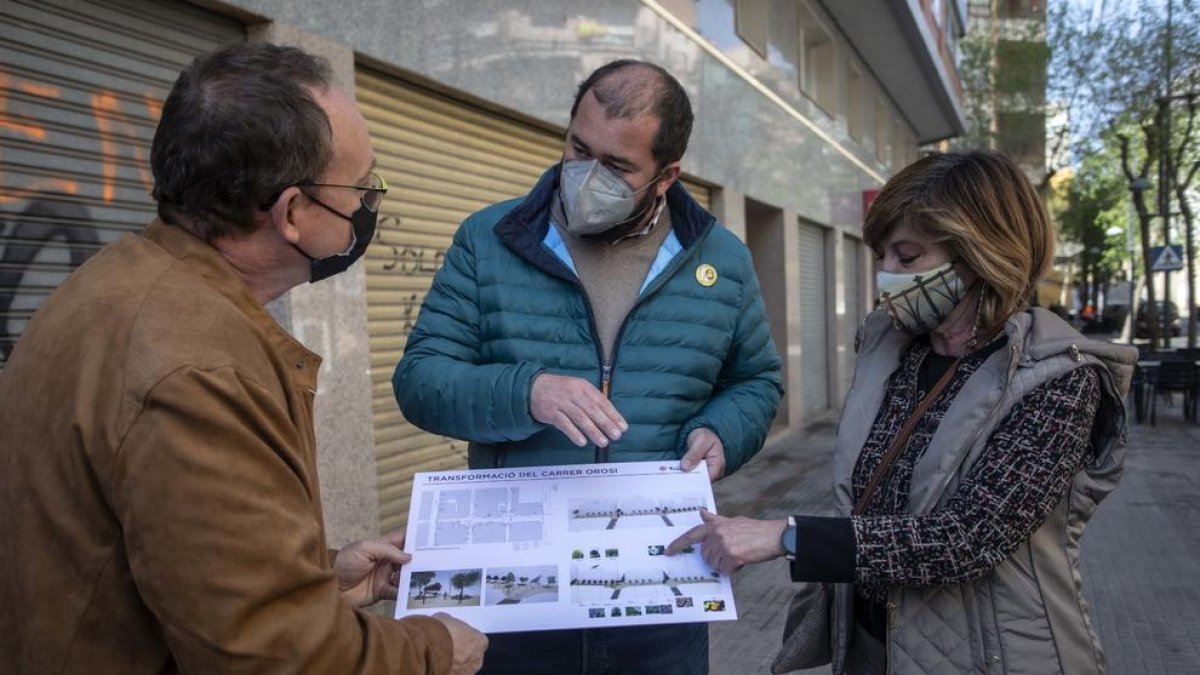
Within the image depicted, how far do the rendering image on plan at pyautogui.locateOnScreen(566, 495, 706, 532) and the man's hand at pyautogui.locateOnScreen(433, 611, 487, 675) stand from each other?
334 mm

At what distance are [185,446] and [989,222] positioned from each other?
1643 millimetres

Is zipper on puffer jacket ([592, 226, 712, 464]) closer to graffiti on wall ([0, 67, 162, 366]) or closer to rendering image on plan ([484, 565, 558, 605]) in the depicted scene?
rendering image on plan ([484, 565, 558, 605])

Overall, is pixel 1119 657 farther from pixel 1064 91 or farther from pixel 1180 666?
pixel 1064 91

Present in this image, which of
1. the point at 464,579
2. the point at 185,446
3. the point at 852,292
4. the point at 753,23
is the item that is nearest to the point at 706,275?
the point at 464,579

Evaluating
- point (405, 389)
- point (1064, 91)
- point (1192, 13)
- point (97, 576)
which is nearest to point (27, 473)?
point (97, 576)

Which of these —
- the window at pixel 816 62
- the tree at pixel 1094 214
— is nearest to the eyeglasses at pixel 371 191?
the window at pixel 816 62

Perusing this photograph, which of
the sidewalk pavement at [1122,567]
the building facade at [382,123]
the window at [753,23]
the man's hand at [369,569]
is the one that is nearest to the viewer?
the man's hand at [369,569]

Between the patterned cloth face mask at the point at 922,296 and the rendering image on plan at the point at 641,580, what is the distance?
756mm

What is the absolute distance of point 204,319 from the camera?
121 centimetres

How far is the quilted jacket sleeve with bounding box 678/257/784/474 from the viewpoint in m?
2.25

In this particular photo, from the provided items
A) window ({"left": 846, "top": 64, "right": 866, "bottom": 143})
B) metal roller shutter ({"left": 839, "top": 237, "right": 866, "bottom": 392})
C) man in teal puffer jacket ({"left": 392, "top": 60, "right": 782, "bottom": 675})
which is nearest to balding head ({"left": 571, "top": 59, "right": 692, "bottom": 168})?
man in teal puffer jacket ({"left": 392, "top": 60, "right": 782, "bottom": 675})

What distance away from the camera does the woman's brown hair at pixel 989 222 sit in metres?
1.91

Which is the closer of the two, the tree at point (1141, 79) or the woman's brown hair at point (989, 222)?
the woman's brown hair at point (989, 222)

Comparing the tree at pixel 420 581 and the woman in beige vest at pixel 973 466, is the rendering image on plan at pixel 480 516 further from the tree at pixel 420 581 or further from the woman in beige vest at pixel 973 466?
the woman in beige vest at pixel 973 466
